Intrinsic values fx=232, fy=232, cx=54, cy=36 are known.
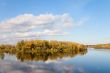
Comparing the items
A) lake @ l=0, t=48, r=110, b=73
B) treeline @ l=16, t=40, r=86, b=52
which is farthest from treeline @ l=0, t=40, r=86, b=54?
lake @ l=0, t=48, r=110, b=73

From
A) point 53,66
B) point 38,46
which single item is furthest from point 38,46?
point 53,66

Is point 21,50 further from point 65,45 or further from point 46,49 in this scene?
point 65,45

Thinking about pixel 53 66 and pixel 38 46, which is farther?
pixel 38 46

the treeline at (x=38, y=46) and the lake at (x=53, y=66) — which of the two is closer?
the lake at (x=53, y=66)

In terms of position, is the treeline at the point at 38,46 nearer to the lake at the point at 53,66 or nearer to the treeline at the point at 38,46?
the treeline at the point at 38,46

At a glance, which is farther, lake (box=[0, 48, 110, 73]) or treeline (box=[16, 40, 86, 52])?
treeline (box=[16, 40, 86, 52])

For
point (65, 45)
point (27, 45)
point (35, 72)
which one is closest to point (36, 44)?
point (27, 45)

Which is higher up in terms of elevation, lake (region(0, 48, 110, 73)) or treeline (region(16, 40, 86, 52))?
treeline (region(16, 40, 86, 52))

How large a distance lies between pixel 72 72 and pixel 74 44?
269ft

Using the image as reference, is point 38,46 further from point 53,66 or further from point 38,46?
point 53,66

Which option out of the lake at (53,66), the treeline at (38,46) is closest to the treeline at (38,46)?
the treeline at (38,46)

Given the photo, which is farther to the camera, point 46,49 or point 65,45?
point 65,45

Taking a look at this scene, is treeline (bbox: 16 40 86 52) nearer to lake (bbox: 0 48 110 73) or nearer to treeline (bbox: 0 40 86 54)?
treeline (bbox: 0 40 86 54)

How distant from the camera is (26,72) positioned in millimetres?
30781
